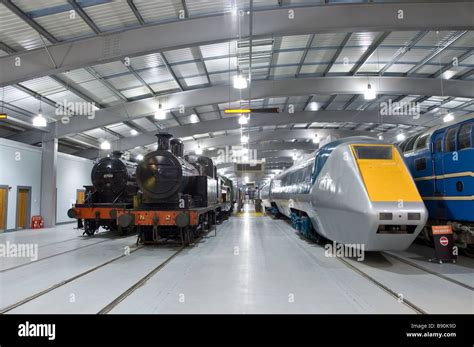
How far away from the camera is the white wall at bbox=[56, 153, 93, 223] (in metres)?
17.5

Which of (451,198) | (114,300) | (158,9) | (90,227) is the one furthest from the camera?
(90,227)

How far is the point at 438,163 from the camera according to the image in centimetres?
724

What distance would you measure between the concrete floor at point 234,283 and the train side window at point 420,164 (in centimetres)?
227

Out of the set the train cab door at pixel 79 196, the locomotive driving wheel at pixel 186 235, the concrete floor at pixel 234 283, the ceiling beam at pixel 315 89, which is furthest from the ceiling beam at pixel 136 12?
the train cab door at pixel 79 196

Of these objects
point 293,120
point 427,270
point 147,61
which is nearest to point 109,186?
point 147,61

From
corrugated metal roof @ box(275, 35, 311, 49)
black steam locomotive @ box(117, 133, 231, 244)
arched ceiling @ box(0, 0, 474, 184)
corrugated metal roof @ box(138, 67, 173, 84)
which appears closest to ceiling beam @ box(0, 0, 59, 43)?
arched ceiling @ box(0, 0, 474, 184)

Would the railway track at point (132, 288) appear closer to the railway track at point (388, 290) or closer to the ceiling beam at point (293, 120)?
the railway track at point (388, 290)

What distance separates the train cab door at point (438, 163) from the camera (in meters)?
7.11

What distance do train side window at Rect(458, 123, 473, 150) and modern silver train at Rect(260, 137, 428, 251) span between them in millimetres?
1412

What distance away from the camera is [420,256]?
7.23m

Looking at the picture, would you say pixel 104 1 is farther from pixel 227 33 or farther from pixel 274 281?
pixel 274 281

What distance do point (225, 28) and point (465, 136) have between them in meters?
7.03

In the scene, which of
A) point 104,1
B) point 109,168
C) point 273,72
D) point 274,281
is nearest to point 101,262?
point 274,281

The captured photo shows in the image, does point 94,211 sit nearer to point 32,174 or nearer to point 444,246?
point 32,174
